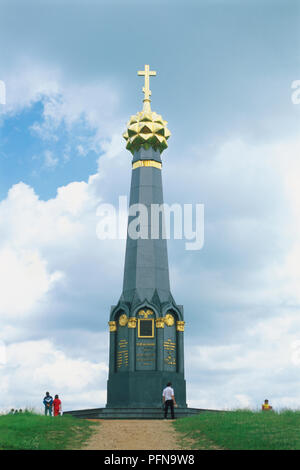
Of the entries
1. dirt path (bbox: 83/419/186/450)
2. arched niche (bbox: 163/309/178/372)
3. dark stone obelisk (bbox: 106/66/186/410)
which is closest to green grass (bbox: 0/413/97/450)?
dirt path (bbox: 83/419/186/450)

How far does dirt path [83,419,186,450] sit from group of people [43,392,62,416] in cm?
439

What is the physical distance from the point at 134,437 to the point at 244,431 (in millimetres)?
3257

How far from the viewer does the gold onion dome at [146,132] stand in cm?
2994

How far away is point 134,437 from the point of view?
642 inches

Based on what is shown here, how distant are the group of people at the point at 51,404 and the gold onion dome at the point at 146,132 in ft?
46.2

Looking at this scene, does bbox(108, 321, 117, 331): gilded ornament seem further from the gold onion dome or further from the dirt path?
the gold onion dome

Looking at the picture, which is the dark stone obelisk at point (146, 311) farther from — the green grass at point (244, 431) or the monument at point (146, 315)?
the green grass at point (244, 431)

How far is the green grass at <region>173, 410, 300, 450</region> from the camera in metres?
14.3

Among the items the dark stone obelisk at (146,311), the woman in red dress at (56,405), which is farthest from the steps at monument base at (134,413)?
the woman in red dress at (56,405)

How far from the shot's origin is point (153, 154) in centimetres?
3038
